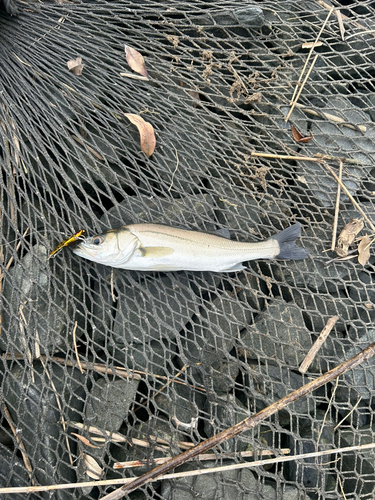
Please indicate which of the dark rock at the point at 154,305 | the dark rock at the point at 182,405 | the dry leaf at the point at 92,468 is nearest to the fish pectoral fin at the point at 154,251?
the dark rock at the point at 154,305

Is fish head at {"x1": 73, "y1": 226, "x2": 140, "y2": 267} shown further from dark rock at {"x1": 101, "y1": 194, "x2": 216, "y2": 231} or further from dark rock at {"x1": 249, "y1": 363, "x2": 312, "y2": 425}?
dark rock at {"x1": 249, "y1": 363, "x2": 312, "y2": 425}

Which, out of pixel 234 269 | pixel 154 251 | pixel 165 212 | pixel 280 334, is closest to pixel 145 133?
pixel 165 212

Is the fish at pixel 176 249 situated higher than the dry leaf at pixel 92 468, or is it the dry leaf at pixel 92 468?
the fish at pixel 176 249

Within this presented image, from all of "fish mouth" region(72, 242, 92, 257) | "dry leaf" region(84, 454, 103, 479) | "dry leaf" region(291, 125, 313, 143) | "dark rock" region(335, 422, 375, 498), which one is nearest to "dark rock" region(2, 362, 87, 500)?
"dry leaf" region(84, 454, 103, 479)

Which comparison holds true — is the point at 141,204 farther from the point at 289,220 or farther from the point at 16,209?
the point at 289,220

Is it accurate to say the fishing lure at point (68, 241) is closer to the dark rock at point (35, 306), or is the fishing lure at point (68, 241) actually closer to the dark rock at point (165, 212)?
the dark rock at point (35, 306)

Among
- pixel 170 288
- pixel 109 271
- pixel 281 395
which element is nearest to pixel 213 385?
pixel 281 395

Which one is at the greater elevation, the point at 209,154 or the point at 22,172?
the point at 22,172
